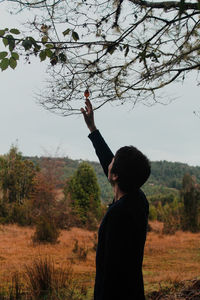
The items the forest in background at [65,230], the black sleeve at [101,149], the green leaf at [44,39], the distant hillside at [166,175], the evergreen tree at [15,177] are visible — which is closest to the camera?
the black sleeve at [101,149]

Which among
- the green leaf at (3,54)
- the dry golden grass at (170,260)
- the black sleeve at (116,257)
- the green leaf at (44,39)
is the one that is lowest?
the dry golden grass at (170,260)

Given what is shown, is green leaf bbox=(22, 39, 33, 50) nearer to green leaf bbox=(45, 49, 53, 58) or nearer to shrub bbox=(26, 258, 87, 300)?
green leaf bbox=(45, 49, 53, 58)

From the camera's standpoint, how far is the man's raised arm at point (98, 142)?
187 cm

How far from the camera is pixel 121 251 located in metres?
1.34

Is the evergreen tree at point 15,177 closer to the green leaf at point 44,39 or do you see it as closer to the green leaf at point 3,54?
the green leaf at point 44,39

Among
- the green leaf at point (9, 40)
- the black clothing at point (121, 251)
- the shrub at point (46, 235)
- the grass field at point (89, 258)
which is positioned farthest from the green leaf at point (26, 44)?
the shrub at point (46, 235)

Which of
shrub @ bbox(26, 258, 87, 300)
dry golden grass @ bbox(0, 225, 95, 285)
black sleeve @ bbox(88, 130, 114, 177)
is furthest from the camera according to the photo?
dry golden grass @ bbox(0, 225, 95, 285)

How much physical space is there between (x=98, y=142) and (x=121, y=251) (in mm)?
773

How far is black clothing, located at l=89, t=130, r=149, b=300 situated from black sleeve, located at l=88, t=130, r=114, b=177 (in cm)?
45

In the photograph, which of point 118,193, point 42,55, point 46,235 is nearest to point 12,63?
point 42,55

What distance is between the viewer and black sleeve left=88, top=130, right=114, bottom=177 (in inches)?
73.4

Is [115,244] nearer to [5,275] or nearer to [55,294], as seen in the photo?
[55,294]

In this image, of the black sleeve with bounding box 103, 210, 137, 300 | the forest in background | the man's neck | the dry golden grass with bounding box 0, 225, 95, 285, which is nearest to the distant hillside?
the forest in background

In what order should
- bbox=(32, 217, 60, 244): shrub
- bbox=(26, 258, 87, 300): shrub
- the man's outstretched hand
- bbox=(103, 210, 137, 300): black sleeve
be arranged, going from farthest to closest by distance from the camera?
bbox=(32, 217, 60, 244): shrub
bbox=(26, 258, 87, 300): shrub
the man's outstretched hand
bbox=(103, 210, 137, 300): black sleeve
